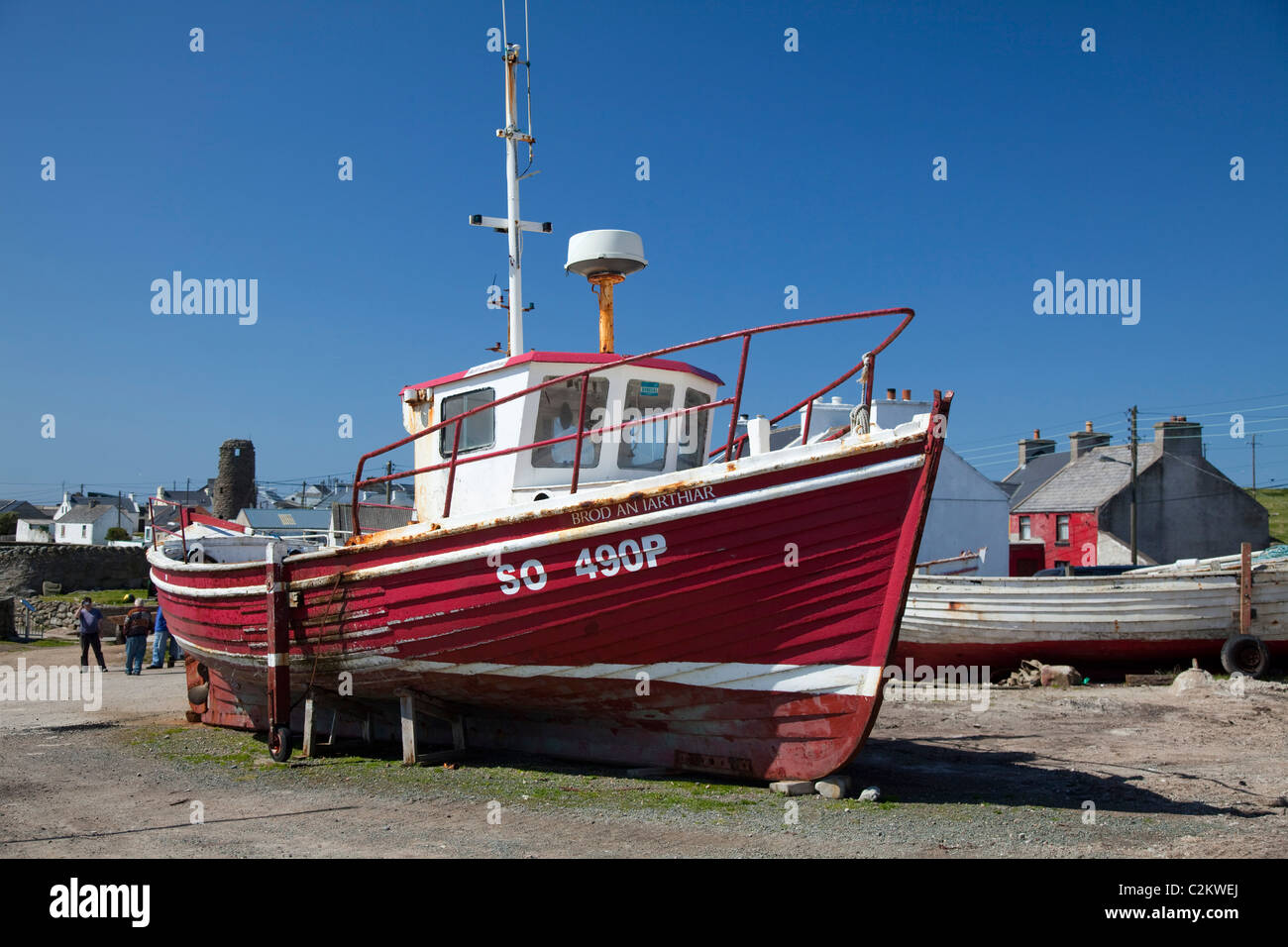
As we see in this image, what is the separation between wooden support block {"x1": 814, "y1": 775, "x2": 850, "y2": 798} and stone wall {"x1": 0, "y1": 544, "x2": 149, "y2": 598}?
33250 millimetres

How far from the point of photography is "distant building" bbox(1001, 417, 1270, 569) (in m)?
32.0

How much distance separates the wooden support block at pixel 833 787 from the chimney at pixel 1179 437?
3039 cm

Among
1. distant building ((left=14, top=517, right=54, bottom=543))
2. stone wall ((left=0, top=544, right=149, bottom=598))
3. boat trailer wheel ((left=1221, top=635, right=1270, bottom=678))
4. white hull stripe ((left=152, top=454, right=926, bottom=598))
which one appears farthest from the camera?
distant building ((left=14, top=517, right=54, bottom=543))

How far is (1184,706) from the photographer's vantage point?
38.1 ft

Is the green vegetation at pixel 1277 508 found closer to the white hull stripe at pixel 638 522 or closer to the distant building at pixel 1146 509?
the distant building at pixel 1146 509

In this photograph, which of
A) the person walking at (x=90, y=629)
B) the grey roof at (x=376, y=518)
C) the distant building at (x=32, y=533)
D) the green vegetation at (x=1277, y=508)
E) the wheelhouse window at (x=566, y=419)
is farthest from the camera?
the distant building at (x=32, y=533)

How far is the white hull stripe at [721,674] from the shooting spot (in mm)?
6664

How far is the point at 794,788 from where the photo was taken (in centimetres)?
695

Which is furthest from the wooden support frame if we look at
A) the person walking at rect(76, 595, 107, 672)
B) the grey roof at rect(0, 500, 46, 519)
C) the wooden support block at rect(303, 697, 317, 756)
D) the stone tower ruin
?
→ the grey roof at rect(0, 500, 46, 519)

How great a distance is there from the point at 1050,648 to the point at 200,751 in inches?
469

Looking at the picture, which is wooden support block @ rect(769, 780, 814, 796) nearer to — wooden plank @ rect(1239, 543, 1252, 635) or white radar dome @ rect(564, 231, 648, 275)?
white radar dome @ rect(564, 231, 648, 275)

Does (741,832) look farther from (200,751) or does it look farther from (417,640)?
(200,751)

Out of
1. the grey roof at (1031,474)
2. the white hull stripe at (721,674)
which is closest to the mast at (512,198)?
the white hull stripe at (721,674)
